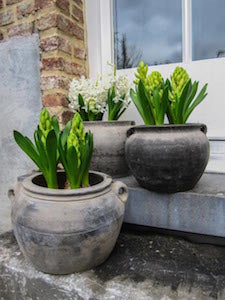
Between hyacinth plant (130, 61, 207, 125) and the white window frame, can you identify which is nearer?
hyacinth plant (130, 61, 207, 125)

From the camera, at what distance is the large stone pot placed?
2.43 feet

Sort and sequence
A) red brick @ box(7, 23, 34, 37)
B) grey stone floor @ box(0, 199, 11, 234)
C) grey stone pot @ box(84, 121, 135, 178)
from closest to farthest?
grey stone pot @ box(84, 121, 135, 178) → red brick @ box(7, 23, 34, 37) → grey stone floor @ box(0, 199, 11, 234)

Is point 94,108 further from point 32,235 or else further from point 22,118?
point 32,235

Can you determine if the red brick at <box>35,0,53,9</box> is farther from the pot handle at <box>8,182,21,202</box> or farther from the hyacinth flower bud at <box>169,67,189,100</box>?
the pot handle at <box>8,182,21,202</box>

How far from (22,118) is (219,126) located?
3.63ft

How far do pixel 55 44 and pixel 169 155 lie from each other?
0.87 metres

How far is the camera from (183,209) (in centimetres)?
96

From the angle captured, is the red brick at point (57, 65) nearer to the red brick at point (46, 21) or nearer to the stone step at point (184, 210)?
the red brick at point (46, 21)

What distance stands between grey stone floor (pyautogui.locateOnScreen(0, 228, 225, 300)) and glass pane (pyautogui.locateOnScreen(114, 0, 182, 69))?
103cm

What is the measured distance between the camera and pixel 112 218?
31.3 inches

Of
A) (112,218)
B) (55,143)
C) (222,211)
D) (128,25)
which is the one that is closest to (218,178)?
(222,211)

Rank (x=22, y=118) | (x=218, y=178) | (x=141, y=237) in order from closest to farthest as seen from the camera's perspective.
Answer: (x=141, y=237) → (x=218, y=178) → (x=22, y=118)

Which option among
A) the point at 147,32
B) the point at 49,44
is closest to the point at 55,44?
the point at 49,44

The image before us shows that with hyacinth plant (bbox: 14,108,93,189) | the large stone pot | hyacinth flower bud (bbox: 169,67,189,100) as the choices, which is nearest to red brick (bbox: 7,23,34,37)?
hyacinth plant (bbox: 14,108,93,189)
